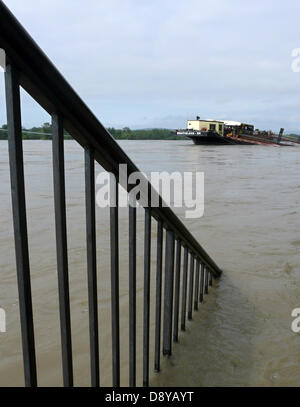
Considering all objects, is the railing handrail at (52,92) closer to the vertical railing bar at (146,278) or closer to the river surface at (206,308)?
the vertical railing bar at (146,278)

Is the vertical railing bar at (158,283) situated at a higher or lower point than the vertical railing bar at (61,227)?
lower

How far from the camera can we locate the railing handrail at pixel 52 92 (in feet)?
1.97

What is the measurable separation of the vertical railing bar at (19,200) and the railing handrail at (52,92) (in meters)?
0.03

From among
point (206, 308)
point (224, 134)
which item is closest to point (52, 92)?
point (206, 308)

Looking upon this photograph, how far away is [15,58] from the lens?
2.04ft

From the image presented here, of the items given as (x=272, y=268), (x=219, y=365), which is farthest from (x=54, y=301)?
(x=272, y=268)

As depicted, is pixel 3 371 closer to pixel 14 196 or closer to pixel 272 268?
pixel 14 196

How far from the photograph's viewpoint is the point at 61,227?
0.83 meters

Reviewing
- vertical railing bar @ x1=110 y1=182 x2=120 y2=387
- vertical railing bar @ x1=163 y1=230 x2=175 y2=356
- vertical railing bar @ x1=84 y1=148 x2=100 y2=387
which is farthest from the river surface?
vertical railing bar @ x1=84 y1=148 x2=100 y2=387

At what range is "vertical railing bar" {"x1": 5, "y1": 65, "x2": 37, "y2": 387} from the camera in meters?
0.64

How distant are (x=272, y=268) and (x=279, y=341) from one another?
1368 mm

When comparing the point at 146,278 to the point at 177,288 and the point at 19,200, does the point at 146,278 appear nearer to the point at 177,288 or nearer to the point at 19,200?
the point at 177,288

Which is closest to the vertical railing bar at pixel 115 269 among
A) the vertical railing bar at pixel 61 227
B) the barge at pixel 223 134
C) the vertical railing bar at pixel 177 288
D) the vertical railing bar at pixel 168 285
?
the vertical railing bar at pixel 61 227

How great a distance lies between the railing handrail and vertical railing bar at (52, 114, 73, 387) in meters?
0.04
